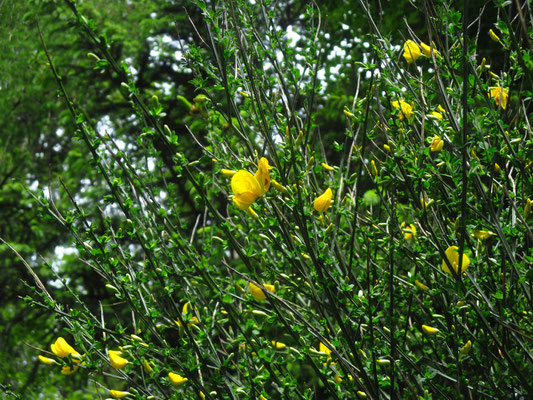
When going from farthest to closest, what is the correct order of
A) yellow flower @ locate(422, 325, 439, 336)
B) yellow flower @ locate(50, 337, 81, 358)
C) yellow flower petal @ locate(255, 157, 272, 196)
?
1. yellow flower @ locate(50, 337, 81, 358)
2. yellow flower @ locate(422, 325, 439, 336)
3. yellow flower petal @ locate(255, 157, 272, 196)

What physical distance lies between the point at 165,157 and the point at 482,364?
3581 millimetres

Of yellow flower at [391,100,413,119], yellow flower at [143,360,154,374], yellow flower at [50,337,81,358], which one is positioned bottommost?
yellow flower at [143,360,154,374]

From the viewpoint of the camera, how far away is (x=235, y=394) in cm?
104

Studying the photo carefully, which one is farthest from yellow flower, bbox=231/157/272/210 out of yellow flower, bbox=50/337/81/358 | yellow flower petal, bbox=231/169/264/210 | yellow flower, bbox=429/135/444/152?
yellow flower, bbox=50/337/81/358

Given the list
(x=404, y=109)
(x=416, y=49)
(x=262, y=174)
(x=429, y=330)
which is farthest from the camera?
(x=416, y=49)

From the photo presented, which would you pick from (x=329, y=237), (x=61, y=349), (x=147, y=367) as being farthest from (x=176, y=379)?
(x=329, y=237)

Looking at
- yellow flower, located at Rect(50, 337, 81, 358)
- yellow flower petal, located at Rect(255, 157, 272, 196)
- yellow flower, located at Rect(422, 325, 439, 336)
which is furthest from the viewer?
yellow flower, located at Rect(50, 337, 81, 358)

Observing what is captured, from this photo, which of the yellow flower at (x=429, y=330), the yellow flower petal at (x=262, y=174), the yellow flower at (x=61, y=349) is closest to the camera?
the yellow flower petal at (x=262, y=174)

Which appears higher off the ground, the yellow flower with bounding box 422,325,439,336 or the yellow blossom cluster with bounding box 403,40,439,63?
the yellow blossom cluster with bounding box 403,40,439,63

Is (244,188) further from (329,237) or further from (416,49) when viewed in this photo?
(416,49)

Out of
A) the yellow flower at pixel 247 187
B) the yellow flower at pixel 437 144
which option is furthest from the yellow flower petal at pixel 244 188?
the yellow flower at pixel 437 144

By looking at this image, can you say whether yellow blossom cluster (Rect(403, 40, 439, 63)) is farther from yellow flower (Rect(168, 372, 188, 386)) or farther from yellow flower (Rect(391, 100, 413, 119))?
yellow flower (Rect(168, 372, 188, 386))

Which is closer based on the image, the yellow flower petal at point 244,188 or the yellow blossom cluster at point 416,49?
the yellow flower petal at point 244,188

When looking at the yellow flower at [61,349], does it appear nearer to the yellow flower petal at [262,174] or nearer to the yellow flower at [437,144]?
the yellow flower petal at [262,174]
